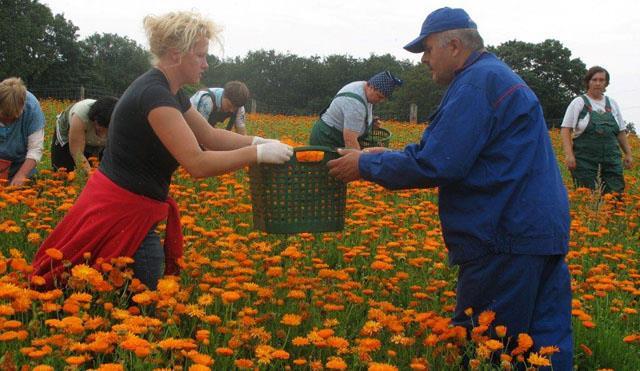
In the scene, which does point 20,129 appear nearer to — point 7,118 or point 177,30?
point 7,118

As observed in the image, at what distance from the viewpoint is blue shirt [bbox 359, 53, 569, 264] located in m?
2.97

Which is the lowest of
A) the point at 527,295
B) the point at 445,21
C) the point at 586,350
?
the point at 586,350

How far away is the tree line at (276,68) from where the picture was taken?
43.3 metres

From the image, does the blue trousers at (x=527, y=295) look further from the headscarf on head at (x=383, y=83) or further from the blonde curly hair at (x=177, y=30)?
the headscarf on head at (x=383, y=83)

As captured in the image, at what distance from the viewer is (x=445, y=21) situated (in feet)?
10.4

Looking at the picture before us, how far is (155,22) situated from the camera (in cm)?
326

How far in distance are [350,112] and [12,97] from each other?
284 centimetres

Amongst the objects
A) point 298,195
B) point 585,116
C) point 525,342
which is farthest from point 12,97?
point 585,116

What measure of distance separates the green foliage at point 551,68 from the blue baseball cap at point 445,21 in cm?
4092

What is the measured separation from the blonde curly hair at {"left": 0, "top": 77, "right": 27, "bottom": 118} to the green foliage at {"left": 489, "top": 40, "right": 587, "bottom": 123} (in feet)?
130

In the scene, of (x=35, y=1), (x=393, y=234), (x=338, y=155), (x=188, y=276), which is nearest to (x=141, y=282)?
(x=188, y=276)

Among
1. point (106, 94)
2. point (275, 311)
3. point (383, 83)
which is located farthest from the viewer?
point (106, 94)

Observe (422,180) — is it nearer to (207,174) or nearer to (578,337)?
(207,174)

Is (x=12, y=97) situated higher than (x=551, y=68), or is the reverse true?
(x=551, y=68)
